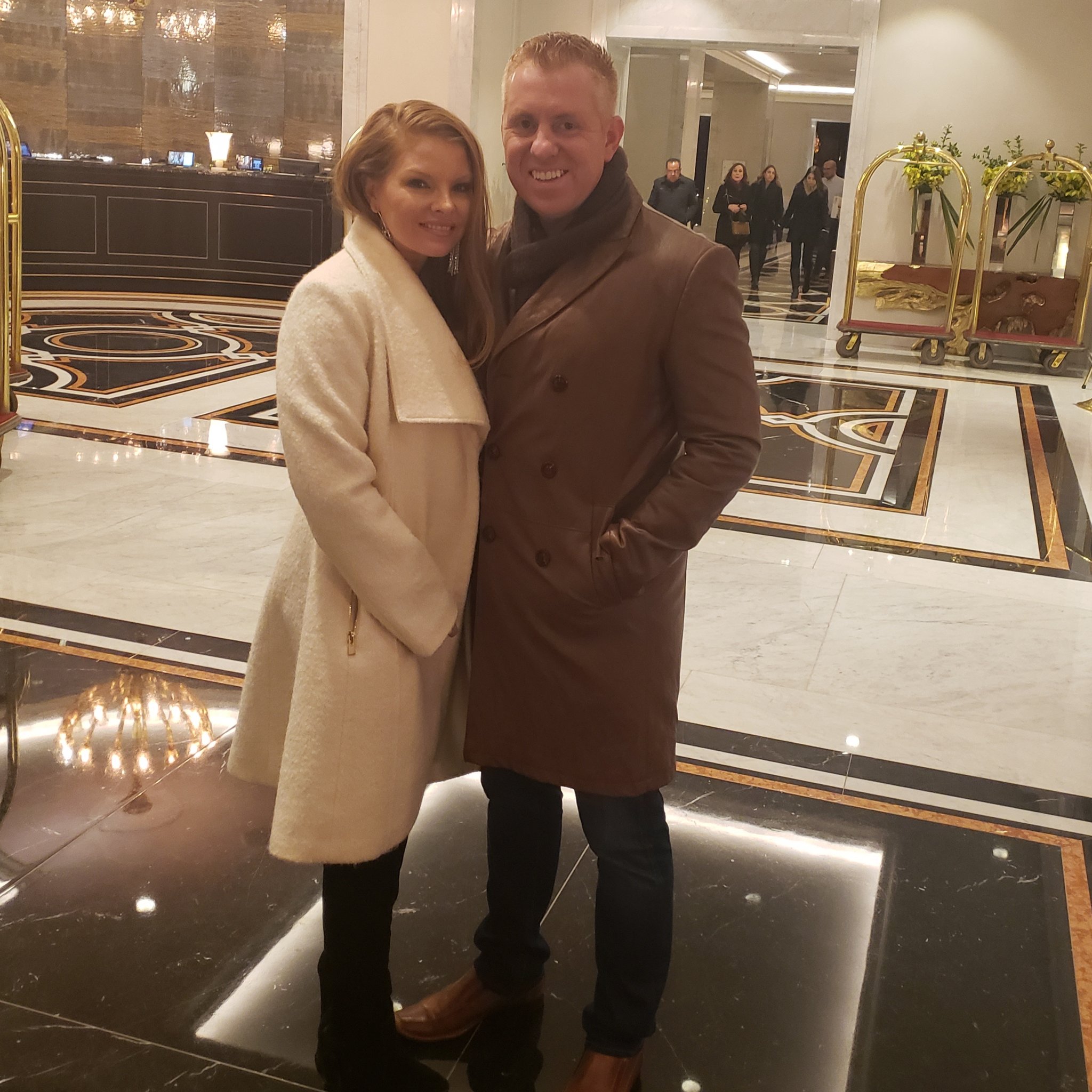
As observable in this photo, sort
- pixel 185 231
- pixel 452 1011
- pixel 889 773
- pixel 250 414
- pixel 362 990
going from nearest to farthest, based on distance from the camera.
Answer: pixel 362 990, pixel 452 1011, pixel 889 773, pixel 250 414, pixel 185 231

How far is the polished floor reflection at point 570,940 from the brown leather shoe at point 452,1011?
0.03 meters

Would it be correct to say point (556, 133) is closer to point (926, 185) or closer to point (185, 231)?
point (926, 185)

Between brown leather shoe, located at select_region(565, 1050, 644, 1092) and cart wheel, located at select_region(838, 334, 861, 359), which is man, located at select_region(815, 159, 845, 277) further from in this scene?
brown leather shoe, located at select_region(565, 1050, 644, 1092)

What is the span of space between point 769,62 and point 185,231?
10.8m

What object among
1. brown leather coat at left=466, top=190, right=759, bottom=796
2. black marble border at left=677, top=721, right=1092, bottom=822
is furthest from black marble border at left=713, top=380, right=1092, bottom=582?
brown leather coat at left=466, top=190, right=759, bottom=796

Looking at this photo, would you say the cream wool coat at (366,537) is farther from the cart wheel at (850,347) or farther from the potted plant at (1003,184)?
the potted plant at (1003,184)

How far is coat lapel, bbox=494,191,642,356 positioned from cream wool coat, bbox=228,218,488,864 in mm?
90

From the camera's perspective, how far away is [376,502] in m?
1.49

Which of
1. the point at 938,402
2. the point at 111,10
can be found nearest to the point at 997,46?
the point at 938,402

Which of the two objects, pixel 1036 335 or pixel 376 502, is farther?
pixel 1036 335

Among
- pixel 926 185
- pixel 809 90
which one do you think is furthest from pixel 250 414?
pixel 809 90

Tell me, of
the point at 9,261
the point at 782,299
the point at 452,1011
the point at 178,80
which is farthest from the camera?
the point at 782,299

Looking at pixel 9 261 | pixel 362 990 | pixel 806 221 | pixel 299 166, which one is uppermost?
pixel 299 166

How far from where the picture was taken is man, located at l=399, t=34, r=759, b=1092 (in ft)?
5.16
